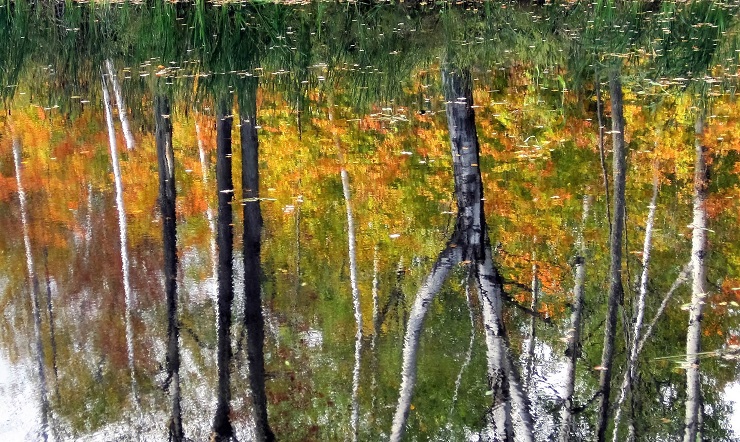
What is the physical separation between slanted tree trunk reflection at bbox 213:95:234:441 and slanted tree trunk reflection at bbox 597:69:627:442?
159cm

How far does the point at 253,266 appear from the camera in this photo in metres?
4.46

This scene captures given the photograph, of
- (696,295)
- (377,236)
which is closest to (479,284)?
(377,236)

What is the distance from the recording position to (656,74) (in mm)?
6855

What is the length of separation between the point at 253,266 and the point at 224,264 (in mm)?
180

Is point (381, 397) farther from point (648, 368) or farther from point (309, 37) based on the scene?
point (309, 37)

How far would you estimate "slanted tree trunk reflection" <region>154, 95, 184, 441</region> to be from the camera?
3.45 metres

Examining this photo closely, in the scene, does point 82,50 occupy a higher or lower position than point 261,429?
higher

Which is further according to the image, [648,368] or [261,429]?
[648,368]

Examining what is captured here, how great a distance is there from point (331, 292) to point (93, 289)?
1.29m

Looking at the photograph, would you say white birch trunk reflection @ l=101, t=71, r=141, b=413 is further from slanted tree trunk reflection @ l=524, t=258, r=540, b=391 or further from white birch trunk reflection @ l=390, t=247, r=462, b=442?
slanted tree trunk reflection @ l=524, t=258, r=540, b=391

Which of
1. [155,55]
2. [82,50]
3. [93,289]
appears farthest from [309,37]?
[93,289]

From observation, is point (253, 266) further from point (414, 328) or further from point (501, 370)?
point (501, 370)

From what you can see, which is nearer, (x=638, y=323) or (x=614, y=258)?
(x=638, y=323)

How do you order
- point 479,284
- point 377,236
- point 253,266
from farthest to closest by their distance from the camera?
point 377,236 < point 253,266 < point 479,284
